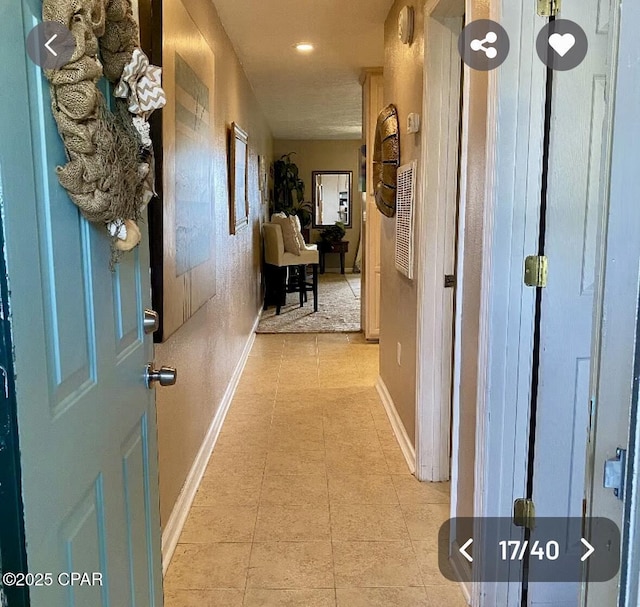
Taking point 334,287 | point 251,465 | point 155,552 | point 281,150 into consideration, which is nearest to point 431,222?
point 251,465

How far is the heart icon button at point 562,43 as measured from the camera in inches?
61.7

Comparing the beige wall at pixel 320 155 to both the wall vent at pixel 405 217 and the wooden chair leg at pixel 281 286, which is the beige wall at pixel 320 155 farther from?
the wall vent at pixel 405 217

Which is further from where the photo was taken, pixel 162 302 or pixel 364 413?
pixel 364 413

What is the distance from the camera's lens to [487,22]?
1.70 m

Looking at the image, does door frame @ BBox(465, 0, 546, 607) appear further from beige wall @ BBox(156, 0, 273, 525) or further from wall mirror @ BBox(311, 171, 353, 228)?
wall mirror @ BBox(311, 171, 353, 228)

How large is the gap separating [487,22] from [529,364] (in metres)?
0.99

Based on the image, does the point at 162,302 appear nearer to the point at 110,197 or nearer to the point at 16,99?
the point at 110,197

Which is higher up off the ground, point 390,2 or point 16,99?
point 390,2

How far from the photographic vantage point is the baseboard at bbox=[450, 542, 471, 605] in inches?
74.9

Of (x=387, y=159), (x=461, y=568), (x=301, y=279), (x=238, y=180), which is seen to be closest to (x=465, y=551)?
(x=461, y=568)

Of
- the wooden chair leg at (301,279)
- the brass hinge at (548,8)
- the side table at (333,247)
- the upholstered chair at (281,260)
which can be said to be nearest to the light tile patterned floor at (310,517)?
the brass hinge at (548,8)

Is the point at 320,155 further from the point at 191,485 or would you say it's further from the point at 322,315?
the point at 191,485

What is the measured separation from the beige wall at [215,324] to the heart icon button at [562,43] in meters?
1.16

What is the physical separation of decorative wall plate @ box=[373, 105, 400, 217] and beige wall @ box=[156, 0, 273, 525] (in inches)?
37.2
